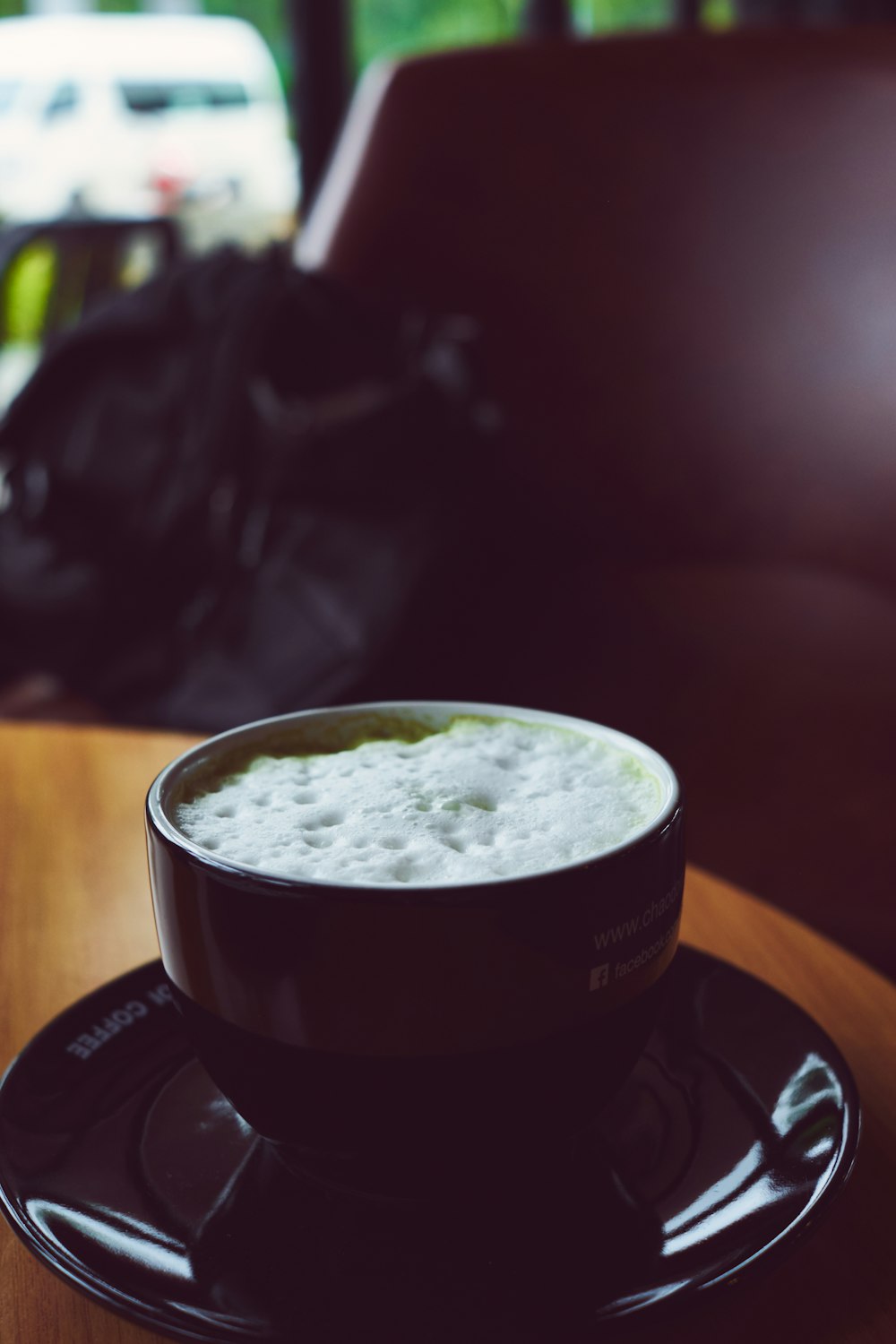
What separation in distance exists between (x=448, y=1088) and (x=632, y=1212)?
0.06 metres

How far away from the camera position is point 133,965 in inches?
17.2

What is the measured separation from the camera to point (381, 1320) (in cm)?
26

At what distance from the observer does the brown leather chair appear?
3.06 feet

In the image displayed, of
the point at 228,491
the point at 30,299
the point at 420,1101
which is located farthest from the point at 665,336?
the point at 30,299

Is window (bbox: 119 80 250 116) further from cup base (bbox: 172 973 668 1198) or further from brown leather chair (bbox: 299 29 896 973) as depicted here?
cup base (bbox: 172 973 668 1198)

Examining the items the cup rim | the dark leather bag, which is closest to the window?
the dark leather bag

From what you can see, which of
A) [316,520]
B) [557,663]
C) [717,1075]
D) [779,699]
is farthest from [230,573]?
[717,1075]

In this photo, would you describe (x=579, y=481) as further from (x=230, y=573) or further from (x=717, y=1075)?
(x=717, y=1075)

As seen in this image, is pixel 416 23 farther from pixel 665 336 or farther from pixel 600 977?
pixel 600 977

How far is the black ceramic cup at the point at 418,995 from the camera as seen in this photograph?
10.5 inches

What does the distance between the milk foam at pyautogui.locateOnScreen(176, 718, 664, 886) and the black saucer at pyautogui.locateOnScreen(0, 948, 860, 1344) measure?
0.08 metres

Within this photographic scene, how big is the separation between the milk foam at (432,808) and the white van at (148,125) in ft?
5.67

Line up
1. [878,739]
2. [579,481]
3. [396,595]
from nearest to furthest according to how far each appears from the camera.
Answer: [878,739]
[396,595]
[579,481]

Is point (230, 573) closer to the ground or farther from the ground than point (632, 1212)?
closer to the ground
